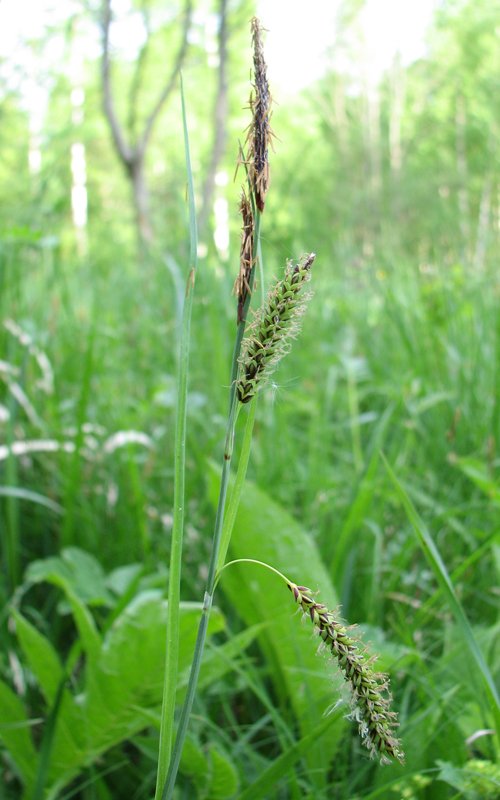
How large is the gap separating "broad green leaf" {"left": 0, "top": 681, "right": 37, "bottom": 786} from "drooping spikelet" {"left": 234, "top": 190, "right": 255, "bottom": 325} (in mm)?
698

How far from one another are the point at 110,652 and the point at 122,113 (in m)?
27.9

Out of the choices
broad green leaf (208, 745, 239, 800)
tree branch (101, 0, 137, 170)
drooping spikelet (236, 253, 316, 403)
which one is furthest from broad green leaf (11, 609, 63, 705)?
tree branch (101, 0, 137, 170)

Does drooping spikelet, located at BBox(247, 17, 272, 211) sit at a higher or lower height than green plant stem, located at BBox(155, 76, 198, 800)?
higher

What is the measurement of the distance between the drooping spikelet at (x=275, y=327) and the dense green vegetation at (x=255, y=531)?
8 cm

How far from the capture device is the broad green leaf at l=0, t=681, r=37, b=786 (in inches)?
34.4

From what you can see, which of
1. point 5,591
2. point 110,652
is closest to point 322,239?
point 5,591

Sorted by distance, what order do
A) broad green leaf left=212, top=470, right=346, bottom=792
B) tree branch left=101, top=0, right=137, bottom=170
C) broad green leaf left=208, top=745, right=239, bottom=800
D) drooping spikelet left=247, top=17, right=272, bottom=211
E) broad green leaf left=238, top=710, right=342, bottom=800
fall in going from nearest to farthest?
drooping spikelet left=247, top=17, right=272, bottom=211
broad green leaf left=238, top=710, right=342, bottom=800
broad green leaf left=208, top=745, right=239, bottom=800
broad green leaf left=212, top=470, right=346, bottom=792
tree branch left=101, top=0, right=137, bottom=170

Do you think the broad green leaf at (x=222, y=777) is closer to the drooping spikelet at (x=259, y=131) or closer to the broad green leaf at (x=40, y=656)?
the broad green leaf at (x=40, y=656)

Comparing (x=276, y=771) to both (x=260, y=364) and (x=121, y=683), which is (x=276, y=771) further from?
(x=260, y=364)

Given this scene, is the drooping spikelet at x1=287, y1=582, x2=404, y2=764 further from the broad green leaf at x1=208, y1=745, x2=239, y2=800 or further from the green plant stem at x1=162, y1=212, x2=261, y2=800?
the broad green leaf at x1=208, y1=745, x2=239, y2=800

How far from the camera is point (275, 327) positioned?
420mm

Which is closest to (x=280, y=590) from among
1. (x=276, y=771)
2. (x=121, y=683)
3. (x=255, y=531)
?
(x=255, y=531)

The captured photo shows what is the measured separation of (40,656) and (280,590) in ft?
1.14

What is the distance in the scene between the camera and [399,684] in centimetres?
98
